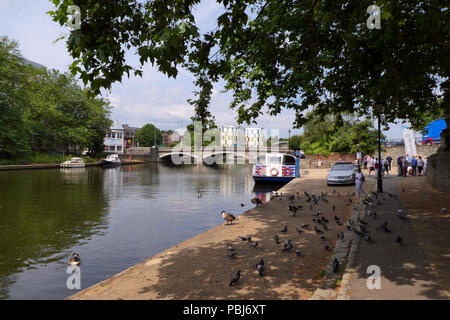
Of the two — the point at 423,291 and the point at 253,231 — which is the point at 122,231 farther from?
the point at 423,291

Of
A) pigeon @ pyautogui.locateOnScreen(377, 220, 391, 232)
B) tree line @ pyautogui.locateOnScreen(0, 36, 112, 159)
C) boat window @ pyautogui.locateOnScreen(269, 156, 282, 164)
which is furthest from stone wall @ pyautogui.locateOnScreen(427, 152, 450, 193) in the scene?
tree line @ pyautogui.locateOnScreen(0, 36, 112, 159)

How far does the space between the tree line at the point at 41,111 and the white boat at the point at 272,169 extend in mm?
31150

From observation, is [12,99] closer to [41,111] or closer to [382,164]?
[41,111]

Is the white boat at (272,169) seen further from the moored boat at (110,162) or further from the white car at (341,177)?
the moored boat at (110,162)

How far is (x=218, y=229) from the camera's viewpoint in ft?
38.3

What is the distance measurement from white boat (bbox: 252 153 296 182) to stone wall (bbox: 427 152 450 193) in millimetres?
13313

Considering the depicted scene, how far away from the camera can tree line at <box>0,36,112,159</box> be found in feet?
143

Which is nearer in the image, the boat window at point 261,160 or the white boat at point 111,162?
the boat window at point 261,160

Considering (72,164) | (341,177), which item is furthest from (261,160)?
(72,164)

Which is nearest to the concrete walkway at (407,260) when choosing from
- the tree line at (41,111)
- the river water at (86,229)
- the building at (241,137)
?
the river water at (86,229)

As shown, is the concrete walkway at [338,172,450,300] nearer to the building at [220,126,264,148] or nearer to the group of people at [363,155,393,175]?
the group of people at [363,155,393,175]

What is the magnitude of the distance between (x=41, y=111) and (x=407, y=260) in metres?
60.0

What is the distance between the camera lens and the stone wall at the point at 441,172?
1535 centimetres
